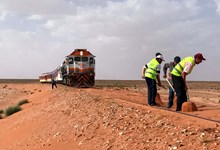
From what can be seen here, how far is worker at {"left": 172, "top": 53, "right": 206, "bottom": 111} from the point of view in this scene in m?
9.34

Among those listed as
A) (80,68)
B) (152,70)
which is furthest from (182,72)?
(80,68)

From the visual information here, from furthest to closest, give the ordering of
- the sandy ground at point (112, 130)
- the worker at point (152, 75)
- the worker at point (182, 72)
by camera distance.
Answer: the worker at point (152, 75) < the worker at point (182, 72) < the sandy ground at point (112, 130)

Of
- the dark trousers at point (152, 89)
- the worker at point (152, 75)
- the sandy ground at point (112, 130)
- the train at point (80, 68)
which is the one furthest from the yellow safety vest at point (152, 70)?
the train at point (80, 68)

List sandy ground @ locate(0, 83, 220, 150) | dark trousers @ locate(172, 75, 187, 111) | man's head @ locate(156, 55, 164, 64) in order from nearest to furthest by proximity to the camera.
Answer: sandy ground @ locate(0, 83, 220, 150), dark trousers @ locate(172, 75, 187, 111), man's head @ locate(156, 55, 164, 64)

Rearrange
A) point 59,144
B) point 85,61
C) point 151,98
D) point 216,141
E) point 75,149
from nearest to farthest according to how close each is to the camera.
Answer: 1. point 216,141
2. point 75,149
3. point 59,144
4. point 151,98
5. point 85,61

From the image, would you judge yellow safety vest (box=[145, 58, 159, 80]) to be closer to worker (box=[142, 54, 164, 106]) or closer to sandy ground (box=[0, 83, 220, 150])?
worker (box=[142, 54, 164, 106])

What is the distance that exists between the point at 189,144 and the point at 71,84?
22755 mm

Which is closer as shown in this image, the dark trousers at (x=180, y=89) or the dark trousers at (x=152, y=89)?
the dark trousers at (x=180, y=89)

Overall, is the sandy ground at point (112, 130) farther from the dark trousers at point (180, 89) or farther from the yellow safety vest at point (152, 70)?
the yellow safety vest at point (152, 70)

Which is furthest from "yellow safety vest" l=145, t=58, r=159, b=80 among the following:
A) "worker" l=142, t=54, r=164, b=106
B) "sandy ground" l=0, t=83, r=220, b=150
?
"sandy ground" l=0, t=83, r=220, b=150

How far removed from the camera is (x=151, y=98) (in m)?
11.8

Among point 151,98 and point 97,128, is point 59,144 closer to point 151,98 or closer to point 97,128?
point 97,128

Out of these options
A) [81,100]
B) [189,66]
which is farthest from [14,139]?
[189,66]

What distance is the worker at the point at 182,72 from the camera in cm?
934
